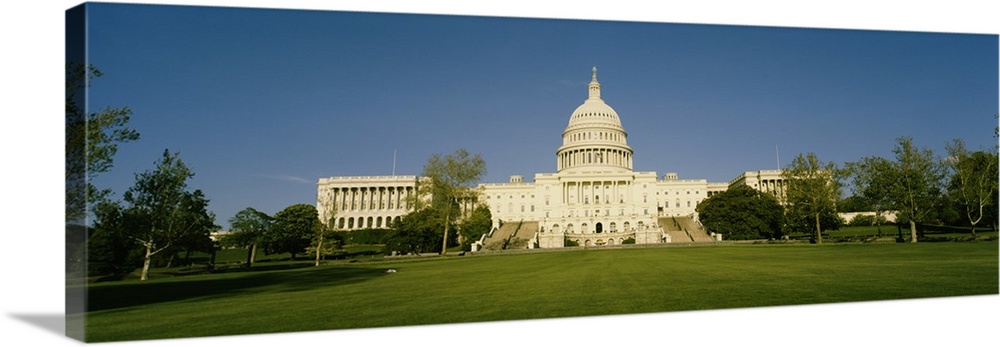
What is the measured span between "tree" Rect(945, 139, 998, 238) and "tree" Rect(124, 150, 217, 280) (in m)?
16.4

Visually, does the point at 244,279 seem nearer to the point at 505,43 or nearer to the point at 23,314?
the point at 23,314

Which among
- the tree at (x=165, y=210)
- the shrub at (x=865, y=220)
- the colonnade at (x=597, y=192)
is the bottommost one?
the shrub at (x=865, y=220)

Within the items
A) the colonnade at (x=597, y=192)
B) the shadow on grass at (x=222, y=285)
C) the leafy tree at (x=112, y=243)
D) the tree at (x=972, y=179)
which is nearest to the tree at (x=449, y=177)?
the shadow on grass at (x=222, y=285)

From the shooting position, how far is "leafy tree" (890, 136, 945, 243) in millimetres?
16241

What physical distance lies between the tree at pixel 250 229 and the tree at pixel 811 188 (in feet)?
38.9

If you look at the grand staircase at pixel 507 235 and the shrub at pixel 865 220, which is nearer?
the shrub at pixel 865 220

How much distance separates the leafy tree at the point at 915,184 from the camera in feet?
53.3

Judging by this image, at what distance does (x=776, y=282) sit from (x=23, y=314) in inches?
536

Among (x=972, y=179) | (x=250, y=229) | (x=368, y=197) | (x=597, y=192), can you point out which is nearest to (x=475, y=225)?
(x=368, y=197)

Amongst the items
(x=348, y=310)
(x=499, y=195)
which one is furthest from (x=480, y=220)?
(x=348, y=310)

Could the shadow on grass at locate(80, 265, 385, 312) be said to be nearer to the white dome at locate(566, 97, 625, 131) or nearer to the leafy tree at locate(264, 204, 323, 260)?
the leafy tree at locate(264, 204, 323, 260)

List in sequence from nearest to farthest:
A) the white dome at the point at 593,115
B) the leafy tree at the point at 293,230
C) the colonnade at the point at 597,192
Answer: the leafy tree at the point at 293,230, the white dome at the point at 593,115, the colonnade at the point at 597,192

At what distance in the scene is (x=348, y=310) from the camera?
10.6 metres

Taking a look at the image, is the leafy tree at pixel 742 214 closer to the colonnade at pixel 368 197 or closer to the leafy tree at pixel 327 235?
the colonnade at pixel 368 197
